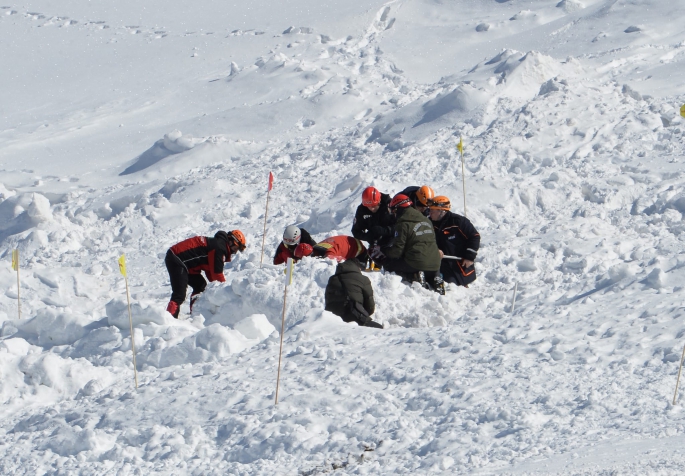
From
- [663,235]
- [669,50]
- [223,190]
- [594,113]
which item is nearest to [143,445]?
[663,235]

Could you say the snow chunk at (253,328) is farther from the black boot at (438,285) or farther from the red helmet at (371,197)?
the red helmet at (371,197)

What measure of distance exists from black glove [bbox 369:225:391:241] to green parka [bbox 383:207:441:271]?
0.71 metres

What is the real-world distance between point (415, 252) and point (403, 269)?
28cm

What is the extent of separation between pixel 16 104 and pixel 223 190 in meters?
15.9

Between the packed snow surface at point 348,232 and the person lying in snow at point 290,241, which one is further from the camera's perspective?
the person lying in snow at point 290,241

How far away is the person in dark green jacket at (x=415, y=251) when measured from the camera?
929 centimetres

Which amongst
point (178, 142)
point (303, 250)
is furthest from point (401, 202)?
point (178, 142)

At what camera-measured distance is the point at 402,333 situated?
748 cm

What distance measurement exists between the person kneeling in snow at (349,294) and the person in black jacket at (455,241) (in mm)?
1958

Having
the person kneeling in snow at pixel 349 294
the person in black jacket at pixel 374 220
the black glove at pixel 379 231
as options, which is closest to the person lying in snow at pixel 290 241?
the person in black jacket at pixel 374 220

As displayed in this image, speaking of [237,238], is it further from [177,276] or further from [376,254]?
[376,254]

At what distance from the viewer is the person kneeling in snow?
8.12m

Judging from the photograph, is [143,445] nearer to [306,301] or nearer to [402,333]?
[402,333]

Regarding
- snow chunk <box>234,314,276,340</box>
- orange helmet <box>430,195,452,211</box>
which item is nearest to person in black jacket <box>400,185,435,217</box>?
orange helmet <box>430,195,452,211</box>
